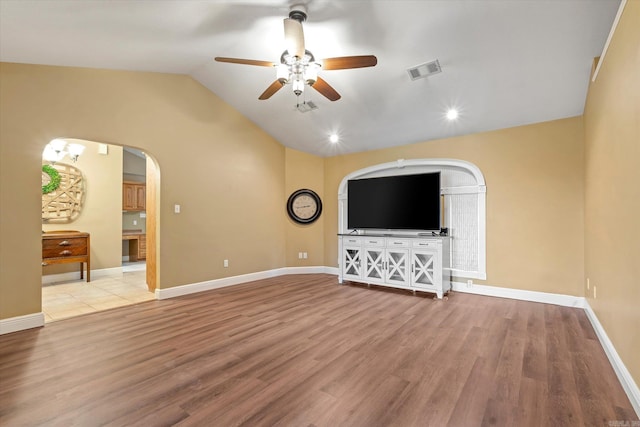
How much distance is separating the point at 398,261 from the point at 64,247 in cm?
548

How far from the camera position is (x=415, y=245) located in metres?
4.41

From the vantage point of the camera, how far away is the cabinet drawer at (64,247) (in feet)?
15.1

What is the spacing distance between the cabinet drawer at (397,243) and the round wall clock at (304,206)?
6.41ft

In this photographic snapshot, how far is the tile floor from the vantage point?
11.8 feet

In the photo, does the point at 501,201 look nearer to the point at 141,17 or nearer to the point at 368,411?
the point at 368,411

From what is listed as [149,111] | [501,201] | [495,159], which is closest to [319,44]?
[149,111]

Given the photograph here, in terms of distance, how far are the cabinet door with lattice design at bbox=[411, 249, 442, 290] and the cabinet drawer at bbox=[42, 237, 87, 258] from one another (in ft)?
18.2

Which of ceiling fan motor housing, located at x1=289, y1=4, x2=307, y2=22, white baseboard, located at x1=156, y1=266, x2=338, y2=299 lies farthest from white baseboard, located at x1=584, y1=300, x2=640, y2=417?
white baseboard, located at x1=156, y1=266, x2=338, y2=299

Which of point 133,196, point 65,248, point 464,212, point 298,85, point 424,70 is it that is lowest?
point 65,248

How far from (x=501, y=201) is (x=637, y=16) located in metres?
2.79

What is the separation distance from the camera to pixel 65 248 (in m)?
4.80

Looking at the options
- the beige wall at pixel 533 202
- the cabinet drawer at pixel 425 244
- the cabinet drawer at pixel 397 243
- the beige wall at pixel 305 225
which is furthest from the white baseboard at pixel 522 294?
the beige wall at pixel 305 225

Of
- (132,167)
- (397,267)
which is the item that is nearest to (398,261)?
(397,267)

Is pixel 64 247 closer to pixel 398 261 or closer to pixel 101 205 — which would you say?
pixel 101 205
